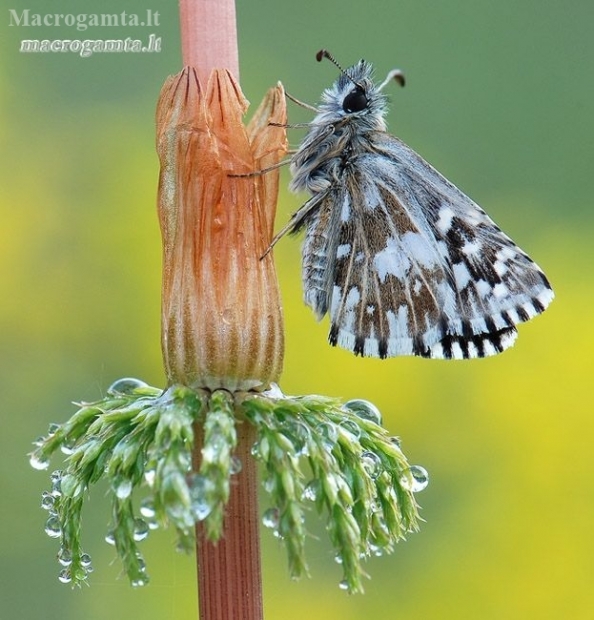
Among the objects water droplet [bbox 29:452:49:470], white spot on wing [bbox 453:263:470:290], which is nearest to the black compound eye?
white spot on wing [bbox 453:263:470:290]

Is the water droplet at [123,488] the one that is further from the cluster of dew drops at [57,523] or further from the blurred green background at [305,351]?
the blurred green background at [305,351]

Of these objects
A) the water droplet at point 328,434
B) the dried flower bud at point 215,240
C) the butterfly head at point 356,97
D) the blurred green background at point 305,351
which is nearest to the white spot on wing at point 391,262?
the butterfly head at point 356,97

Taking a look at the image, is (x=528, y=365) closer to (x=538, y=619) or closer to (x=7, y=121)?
(x=538, y=619)

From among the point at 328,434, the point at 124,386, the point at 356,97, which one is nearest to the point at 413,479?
the point at 328,434

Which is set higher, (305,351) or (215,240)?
(305,351)

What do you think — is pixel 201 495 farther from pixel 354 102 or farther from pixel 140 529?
pixel 354 102

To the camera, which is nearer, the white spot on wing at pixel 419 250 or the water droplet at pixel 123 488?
the water droplet at pixel 123 488

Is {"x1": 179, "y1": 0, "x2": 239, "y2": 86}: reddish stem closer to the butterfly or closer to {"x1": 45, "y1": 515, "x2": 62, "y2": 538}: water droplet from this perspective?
{"x1": 45, "y1": 515, "x2": 62, "y2": 538}: water droplet

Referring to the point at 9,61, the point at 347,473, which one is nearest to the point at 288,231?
the point at 347,473
